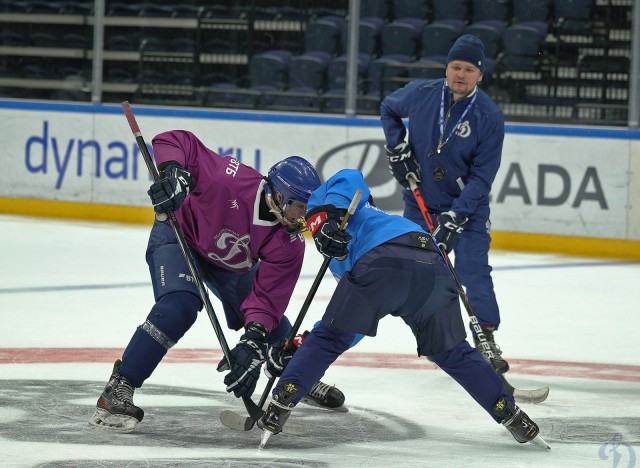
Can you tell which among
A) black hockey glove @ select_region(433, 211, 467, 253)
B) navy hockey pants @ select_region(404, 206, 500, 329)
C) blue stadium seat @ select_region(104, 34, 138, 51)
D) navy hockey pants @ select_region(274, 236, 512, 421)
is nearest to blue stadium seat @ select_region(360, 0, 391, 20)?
blue stadium seat @ select_region(104, 34, 138, 51)

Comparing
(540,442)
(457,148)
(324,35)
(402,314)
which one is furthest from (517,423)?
(324,35)

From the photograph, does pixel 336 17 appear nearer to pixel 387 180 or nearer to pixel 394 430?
pixel 387 180

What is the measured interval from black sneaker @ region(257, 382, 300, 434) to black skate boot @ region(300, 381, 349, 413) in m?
0.57

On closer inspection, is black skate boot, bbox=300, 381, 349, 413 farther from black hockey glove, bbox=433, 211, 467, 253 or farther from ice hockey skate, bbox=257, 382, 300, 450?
black hockey glove, bbox=433, 211, 467, 253

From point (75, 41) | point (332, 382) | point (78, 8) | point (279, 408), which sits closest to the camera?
point (279, 408)

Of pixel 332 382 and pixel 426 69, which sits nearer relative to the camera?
pixel 332 382

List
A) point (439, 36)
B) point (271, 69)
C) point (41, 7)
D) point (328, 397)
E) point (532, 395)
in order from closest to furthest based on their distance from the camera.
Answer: point (328, 397), point (532, 395), point (439, 36), point (271, 69), point (41, 7)

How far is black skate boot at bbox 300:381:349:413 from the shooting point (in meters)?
4.42

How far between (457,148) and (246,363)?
1.69 m

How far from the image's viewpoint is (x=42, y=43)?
1131 centimetres

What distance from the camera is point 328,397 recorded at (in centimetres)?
442

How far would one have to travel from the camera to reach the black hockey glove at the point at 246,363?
12.9 ft

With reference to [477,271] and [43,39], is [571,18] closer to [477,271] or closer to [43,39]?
[43,39]

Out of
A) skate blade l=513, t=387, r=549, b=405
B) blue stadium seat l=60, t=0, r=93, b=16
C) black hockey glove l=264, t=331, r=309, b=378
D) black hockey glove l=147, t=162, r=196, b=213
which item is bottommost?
skate blade l=513, t=387, r=549, b=405
